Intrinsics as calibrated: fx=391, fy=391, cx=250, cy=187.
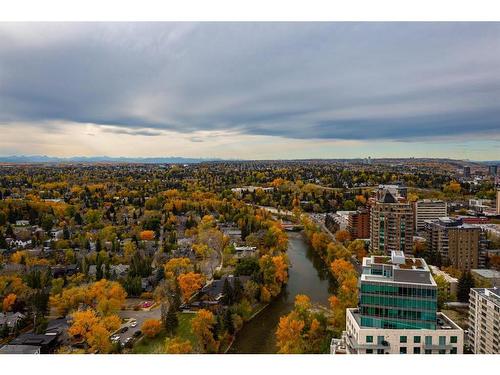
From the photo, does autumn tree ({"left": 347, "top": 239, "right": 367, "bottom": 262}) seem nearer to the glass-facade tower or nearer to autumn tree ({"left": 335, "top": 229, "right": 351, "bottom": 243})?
autumn tree ({"left": 335, "top": 229, "right": 351, "bottom": 243})

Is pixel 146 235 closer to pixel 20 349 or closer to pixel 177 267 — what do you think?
pixel 177 267

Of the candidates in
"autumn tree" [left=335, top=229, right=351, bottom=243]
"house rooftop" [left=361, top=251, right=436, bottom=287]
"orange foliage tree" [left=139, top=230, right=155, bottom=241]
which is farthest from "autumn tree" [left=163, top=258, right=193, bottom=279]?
"autumn tree" [left=335, top=229, right=351, bottom=243]

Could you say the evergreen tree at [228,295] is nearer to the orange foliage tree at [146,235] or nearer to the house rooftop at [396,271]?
the house rooftop at [396,271]

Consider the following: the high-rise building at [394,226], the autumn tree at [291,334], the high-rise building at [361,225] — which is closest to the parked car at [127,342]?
the autumn tree at [291,334]

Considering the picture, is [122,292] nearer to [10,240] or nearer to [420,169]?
[10,240]

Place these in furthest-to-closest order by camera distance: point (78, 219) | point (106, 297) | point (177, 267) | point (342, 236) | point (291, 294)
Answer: point (78, 219) < point (342, 236) < point (177, 267) < point (291, 294) < point (106, 297)

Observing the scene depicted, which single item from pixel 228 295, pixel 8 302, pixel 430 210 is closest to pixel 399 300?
pixel 228 295
